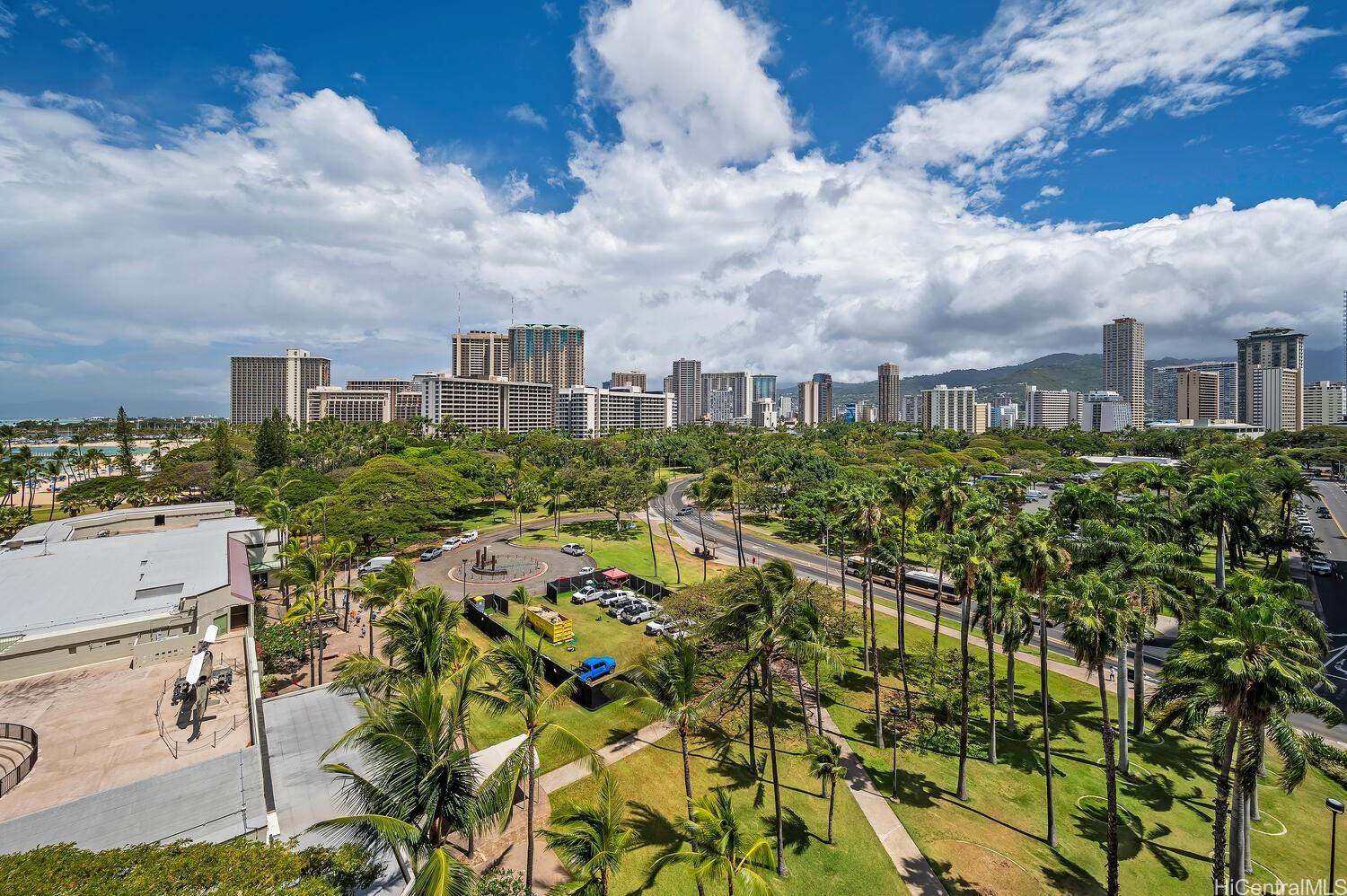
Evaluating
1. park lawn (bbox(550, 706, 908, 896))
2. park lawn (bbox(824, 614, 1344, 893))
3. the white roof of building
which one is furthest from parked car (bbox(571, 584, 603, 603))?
the white roof of building

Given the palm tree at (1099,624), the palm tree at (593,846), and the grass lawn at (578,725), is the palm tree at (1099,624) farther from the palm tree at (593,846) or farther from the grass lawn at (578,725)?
the grass lawn at (578,725)

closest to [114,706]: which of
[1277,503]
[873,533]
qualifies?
[873,533]

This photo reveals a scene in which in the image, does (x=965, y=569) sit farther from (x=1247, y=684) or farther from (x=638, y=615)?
(x=638, y=615)

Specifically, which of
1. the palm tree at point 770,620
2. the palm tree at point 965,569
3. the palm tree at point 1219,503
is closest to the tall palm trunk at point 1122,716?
the palm tree at point 965,569

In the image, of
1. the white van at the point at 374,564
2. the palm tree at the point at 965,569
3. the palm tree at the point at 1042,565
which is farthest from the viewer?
the white van at the point at 374,564

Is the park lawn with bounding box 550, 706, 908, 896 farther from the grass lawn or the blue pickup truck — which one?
the blue pickup truck
